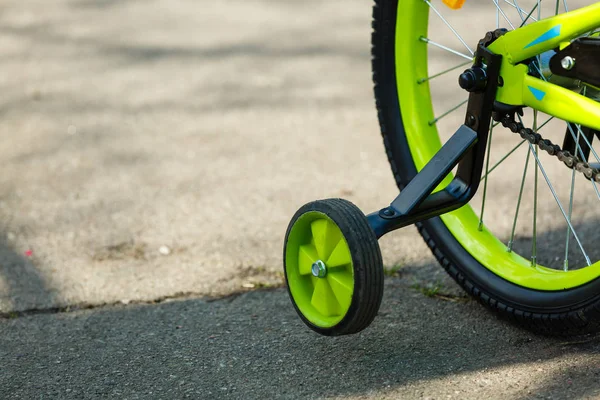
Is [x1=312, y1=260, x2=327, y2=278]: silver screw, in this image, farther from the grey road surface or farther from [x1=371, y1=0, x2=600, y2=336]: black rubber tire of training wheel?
[x1=371, y1=0, x2=600, y2=336]: black rubber tire of training wheel

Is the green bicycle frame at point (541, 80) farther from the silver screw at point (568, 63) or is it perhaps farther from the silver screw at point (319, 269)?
the silver screw at point (319, 269)

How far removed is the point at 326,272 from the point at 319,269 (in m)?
0.02

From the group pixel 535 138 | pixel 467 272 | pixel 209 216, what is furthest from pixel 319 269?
pixel 209 216

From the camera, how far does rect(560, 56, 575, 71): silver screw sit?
180 centimetres

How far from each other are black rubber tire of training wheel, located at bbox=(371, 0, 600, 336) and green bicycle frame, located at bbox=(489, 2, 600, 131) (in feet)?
1.22

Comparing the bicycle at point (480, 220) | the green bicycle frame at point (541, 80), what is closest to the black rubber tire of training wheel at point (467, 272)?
the bicycle at point (480, 220)

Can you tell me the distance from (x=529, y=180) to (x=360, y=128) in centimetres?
81

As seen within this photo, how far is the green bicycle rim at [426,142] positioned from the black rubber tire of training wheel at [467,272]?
15 mm

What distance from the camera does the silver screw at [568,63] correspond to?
1798mm

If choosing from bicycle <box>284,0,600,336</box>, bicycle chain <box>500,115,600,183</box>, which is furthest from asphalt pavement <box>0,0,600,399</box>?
bicycle chain <box>500,115,600,183</box>

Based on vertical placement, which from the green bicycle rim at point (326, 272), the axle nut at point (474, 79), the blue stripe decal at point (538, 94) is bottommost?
the green bicycle rim at point (326, 272)

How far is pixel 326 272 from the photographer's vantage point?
1898 millimetres

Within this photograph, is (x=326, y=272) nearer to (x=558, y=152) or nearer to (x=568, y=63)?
(x=558, y=152)

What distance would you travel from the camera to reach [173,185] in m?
3.14
